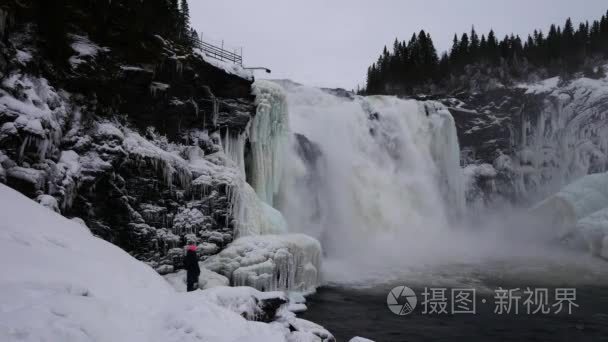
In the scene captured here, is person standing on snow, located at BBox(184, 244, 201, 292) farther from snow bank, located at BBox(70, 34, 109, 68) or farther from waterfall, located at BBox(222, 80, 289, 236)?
snow bank, located at BBox(70, 34, 109, 68)

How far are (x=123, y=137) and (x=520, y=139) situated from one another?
109ft

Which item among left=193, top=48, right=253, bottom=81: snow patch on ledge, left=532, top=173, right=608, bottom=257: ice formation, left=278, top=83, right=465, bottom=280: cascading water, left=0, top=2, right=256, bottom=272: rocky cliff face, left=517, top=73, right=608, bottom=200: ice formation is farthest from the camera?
left=517, top=73, right=608, bottom=200: ice formation

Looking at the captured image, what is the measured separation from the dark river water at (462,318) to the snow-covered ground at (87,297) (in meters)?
3.62

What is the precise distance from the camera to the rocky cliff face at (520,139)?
1307 inches

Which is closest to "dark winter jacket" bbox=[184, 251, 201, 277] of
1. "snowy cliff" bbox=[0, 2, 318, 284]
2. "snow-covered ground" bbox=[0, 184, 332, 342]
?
"snow-covered ground" bbox=[0, 184, 332, 342]

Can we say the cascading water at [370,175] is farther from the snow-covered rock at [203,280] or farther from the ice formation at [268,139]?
the snow-covered rock at [203,280]

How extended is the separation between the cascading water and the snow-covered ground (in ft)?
43.7

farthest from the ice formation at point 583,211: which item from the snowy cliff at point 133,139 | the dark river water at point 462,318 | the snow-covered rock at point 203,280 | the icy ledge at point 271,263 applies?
the snow-covered rock at point 203,280

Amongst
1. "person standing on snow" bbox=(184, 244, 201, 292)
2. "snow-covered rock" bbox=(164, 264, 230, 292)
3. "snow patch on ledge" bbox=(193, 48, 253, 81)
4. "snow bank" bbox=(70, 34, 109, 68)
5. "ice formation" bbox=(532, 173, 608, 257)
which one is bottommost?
"snow-covered rock" bbox=(164, 264, 230, 292)

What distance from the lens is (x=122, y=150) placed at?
12.1m

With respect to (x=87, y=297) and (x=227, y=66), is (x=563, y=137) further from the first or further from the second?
(x=87, y=297)

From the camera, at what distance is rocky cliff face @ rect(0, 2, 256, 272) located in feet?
33.0

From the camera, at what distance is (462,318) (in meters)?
11.5

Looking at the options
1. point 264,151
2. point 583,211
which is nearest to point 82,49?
point 264,151
